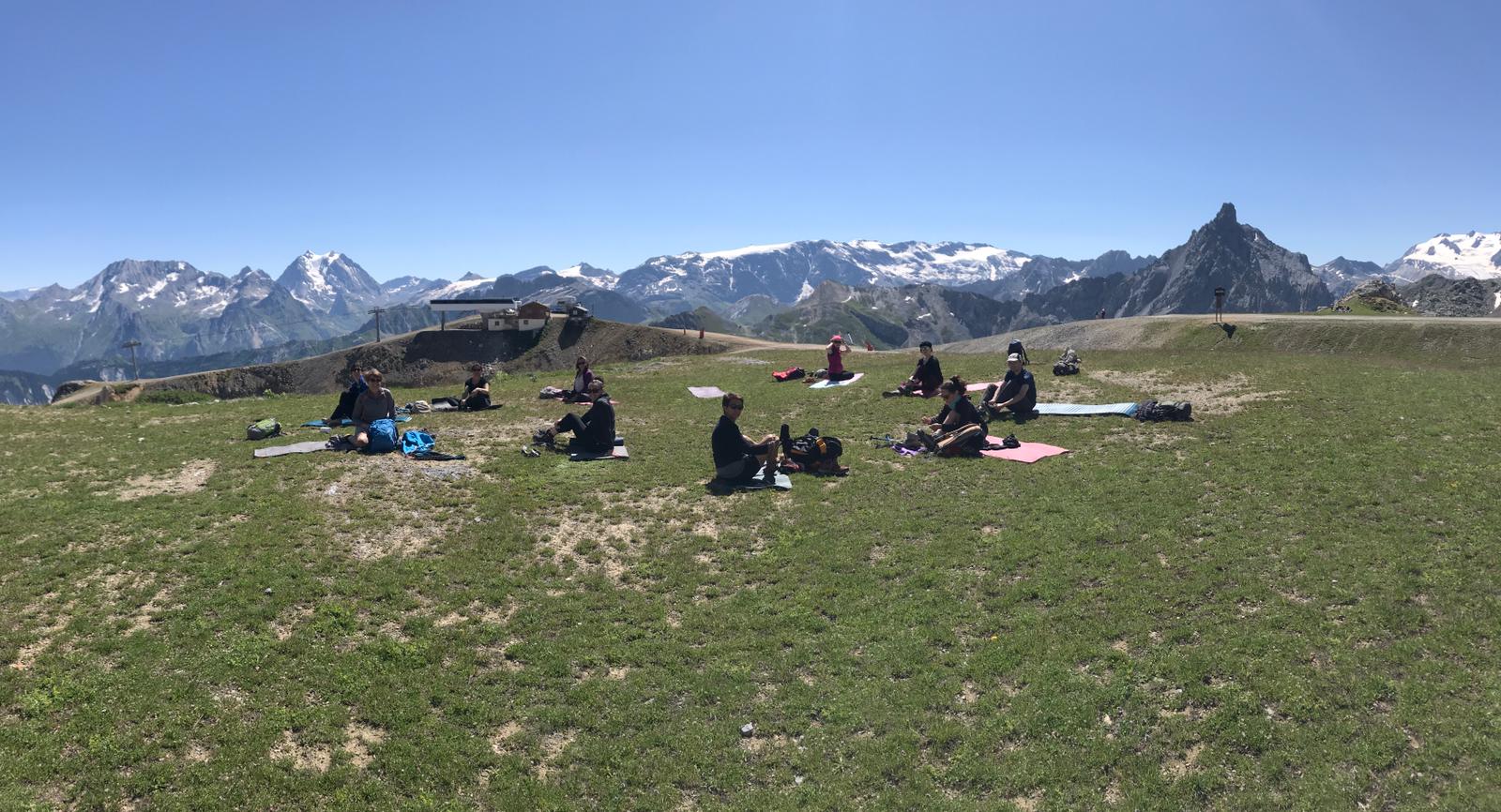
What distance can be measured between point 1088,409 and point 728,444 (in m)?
16.1

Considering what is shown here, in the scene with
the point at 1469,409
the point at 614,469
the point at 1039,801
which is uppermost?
the point at 1469,409

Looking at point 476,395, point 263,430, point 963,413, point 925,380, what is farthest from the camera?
point 925,380

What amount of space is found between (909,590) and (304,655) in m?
10.6

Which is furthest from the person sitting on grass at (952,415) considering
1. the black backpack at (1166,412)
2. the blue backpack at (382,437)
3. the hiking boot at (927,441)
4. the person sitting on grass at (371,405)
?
the person sitting on grass at (371,405)

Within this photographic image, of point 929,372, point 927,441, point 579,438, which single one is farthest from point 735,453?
point 929,372

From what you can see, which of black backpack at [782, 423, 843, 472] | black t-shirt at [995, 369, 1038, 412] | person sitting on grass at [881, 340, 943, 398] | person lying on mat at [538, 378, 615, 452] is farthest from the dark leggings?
black t-shirt at [995, 369, 1038, 412]

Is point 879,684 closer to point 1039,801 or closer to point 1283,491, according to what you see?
point 1039,801

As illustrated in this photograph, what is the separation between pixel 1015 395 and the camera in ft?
92.7

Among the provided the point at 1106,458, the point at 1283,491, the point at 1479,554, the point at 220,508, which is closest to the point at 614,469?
the point at 220,508

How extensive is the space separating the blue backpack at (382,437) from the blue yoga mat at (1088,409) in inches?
927

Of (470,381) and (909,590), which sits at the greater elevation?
(470,381)

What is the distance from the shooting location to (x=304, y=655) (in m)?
11.6

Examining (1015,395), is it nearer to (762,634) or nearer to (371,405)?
(762,634)

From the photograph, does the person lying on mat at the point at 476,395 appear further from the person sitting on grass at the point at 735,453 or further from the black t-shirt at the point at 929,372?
the black t-shirt at the point at 929,372
